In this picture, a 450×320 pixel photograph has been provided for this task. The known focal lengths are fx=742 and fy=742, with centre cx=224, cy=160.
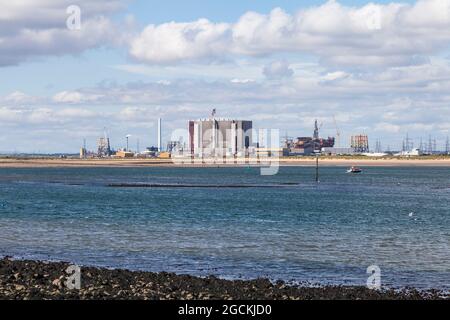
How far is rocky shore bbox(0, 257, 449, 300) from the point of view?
29906 millimetres

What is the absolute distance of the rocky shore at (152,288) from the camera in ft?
98.1

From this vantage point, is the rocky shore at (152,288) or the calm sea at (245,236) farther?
the calm sea at (245,236)

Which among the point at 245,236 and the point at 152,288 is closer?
the point at 152,288

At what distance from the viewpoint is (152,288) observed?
3172cm

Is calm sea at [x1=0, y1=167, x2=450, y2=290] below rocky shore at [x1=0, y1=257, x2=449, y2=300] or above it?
below

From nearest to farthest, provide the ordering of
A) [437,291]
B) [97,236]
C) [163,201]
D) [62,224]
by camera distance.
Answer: [437,291], [97,236], [62,224], [163,201]

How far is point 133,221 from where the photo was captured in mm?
71188

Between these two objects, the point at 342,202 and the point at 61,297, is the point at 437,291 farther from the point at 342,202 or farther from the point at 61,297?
the point at 342,202

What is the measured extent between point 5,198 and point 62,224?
44.0m

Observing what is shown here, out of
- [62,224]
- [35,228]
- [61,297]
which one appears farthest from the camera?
[62,224]

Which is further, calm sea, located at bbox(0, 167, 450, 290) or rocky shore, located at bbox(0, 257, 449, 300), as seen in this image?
calm sea, located at bbox(0, 167, 450, 290)

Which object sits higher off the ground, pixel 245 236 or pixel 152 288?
pixel 152 288

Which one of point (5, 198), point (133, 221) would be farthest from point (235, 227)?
point (5, 198)

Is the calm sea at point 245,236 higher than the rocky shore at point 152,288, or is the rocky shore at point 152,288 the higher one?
the rocky shore at point 152,288
